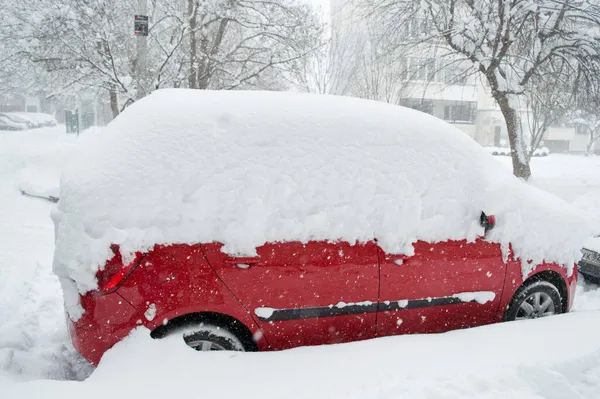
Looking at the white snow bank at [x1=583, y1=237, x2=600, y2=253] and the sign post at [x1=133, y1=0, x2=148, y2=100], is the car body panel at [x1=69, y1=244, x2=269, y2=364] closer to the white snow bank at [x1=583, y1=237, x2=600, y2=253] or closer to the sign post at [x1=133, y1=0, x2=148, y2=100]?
the white snow bank at [x1=583, y1=237, x2=600, y2=253]

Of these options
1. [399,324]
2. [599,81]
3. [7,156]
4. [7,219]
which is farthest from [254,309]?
[7,156]

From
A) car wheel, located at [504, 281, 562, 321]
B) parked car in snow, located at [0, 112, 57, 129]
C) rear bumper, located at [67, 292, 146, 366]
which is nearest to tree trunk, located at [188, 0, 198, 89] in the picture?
rear bumper, located at [67, 292, 146, 366]

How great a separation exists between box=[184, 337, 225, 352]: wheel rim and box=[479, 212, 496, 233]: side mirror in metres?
2.09

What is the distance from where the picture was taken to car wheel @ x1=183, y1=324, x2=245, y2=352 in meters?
2.69

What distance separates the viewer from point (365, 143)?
123 inches

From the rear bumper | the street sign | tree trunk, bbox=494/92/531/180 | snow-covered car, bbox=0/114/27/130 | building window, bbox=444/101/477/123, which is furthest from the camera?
building window, bbox=444/101/477/123

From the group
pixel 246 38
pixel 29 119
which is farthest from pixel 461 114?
pixel 29 119

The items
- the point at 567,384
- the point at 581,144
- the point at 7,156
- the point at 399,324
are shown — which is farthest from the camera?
the point at 581,144

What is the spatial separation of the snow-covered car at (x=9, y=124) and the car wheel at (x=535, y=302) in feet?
152

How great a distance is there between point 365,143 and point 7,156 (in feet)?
64.8

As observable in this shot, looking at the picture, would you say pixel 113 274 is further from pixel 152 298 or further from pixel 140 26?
pixel 140 26

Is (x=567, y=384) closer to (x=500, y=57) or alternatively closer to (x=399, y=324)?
(x=399, y=324)

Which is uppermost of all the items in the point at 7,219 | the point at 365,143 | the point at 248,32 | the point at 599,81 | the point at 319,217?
the point at 248,32

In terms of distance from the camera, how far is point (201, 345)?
2.72 metres
